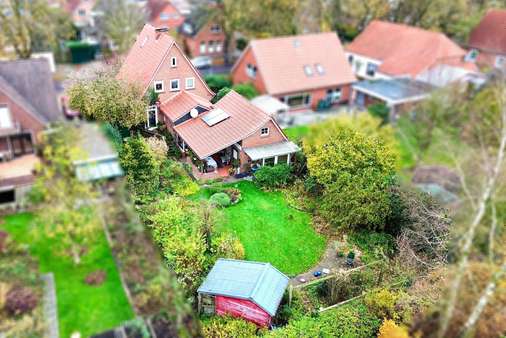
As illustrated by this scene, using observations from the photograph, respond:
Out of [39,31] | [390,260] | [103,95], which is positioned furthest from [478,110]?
[39,31]

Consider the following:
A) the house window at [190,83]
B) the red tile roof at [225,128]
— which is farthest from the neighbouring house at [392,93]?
the house window at [190,83]

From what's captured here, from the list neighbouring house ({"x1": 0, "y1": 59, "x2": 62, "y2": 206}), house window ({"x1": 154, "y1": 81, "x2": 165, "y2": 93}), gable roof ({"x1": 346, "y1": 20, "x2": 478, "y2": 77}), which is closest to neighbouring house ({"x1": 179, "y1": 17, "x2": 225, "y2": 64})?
gable roof ({"x1": 346, "y1": 20, "x2": 478, "y2": 77})

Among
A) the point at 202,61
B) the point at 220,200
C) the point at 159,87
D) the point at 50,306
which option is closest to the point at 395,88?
the point at 202,61

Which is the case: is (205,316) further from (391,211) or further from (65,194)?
(391,211)

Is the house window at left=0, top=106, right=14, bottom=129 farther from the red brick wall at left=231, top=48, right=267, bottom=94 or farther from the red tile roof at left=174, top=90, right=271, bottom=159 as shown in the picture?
the red brick wall at left=231, top=48, right=267, bottom=94

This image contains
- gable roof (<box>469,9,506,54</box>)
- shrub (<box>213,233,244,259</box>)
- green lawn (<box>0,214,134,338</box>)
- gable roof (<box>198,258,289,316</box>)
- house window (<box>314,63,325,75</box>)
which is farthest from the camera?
gable roof (<box>469,9,506,54</box>)

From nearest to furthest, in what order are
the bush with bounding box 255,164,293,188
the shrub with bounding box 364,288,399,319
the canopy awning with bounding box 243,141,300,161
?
1. the shrub with bounding box 364,288,399,319
2. the canopy awning with bounding box 243,141,300,161
3. the bush with bounding box 255,164,293,188
